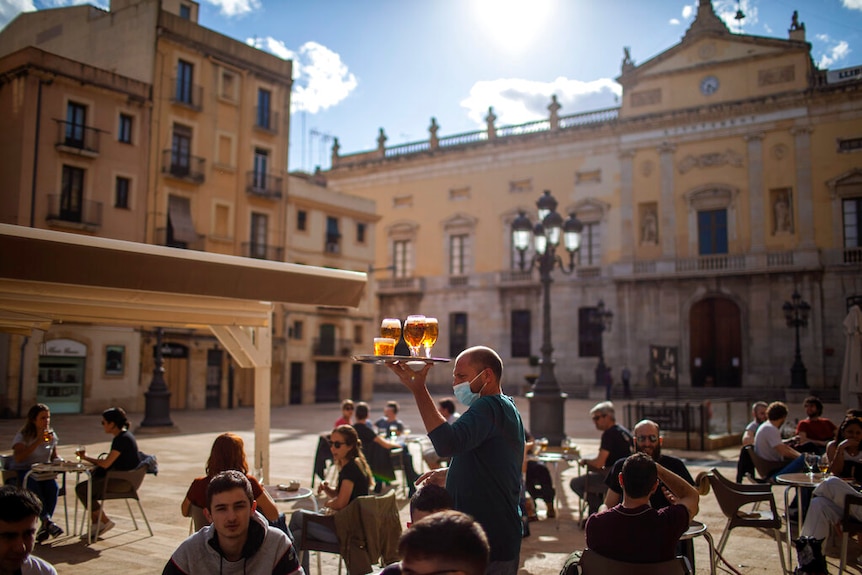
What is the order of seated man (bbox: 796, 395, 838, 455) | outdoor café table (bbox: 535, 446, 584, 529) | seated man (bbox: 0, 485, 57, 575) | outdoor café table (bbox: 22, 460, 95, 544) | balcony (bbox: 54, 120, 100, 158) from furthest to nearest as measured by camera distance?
1. balcony (bbox: 54, 120, 100, 158)
2. seated man (bbox: 796, 395, 838, 455)
3. outdoor café table (bbox: 535, 446, 584, 529)
4. outdoor café table (bbox: 22, 460, 95, 544)
5. seated man (bbox: 0, 485, 57, 575)

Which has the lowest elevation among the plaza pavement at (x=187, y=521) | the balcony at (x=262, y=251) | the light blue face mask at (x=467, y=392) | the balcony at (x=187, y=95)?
the plaza pavement at (x=187, y=521)

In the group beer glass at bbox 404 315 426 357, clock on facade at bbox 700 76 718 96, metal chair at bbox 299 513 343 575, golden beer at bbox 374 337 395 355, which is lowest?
metal chair at bbox 299 513 343 575

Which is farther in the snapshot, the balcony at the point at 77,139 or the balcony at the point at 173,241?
the balcony at the point at 173,241

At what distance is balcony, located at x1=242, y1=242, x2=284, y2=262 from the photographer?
95.6ft

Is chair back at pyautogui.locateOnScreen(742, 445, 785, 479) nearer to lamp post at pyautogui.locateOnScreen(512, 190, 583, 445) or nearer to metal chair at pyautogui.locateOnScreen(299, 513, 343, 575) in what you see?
lamp post at pyautogui.locateOnScreen(512, 190, 583, 445)

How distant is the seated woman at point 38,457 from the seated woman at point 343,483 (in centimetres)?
301

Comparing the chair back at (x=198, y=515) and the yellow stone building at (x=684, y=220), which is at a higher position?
the yellow stone building at (x=684, y=220)

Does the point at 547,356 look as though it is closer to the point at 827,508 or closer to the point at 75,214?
the point at 827,508

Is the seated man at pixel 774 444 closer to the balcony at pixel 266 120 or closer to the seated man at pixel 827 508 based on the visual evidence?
the seated man at pixel 827 508

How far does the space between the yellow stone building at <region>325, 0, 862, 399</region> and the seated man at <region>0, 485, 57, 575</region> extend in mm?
28002

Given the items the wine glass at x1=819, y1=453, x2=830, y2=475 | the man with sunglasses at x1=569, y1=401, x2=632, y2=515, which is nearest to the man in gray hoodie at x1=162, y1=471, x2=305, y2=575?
the man with sunglasses at x1=569, y1=401, x2=632, y2=515

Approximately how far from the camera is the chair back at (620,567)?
3652 millimetres

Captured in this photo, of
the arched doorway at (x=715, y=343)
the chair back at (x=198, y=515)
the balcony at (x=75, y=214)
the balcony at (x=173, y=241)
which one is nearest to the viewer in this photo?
the chair back at (x=198, y=515)

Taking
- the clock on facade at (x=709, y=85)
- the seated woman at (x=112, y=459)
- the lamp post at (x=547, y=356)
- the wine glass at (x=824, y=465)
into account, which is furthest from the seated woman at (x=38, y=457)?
the clock on facade at (x=709, y=85)
